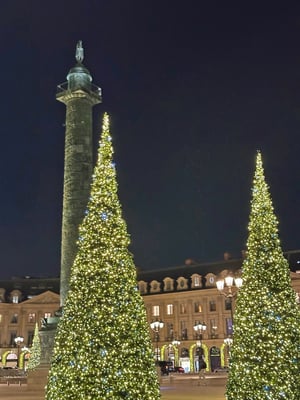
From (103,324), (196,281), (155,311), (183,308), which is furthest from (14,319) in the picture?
(103,324)

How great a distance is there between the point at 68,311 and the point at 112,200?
10.2ft

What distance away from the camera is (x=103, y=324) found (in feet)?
40.7

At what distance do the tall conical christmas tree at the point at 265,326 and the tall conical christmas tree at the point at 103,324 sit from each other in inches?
98.8

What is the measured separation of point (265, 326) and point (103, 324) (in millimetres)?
4338

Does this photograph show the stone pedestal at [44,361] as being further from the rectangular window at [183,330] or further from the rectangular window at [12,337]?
the rectangular window at [12,337]

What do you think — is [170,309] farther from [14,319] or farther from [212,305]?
[14,319]

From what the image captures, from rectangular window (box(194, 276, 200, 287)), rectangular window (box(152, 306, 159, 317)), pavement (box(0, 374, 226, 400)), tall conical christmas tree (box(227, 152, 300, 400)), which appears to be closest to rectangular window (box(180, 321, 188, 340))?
rectangular window (box(152, 306, 159, 317))

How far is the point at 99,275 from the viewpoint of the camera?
12.9 m

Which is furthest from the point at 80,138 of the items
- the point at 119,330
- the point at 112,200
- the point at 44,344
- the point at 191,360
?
the point at 191,360

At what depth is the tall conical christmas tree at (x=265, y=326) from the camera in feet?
43.1

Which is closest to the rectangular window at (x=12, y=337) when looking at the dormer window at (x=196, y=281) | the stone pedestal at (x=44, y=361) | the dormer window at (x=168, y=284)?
the dormer window at (x=168, y=284)

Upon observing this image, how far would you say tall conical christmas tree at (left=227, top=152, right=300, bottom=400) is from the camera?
43.1 ft

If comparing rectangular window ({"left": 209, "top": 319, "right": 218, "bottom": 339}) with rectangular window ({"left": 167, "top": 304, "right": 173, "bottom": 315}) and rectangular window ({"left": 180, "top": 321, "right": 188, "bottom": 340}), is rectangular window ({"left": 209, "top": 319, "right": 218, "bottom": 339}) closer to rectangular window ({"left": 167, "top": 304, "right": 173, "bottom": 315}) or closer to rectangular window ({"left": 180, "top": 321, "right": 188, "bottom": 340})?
rectangular window ({"left": 180, "top": 321, "right": 188, "bottom": 340})

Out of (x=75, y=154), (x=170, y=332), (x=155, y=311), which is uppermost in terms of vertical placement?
(x=75, y=154)
